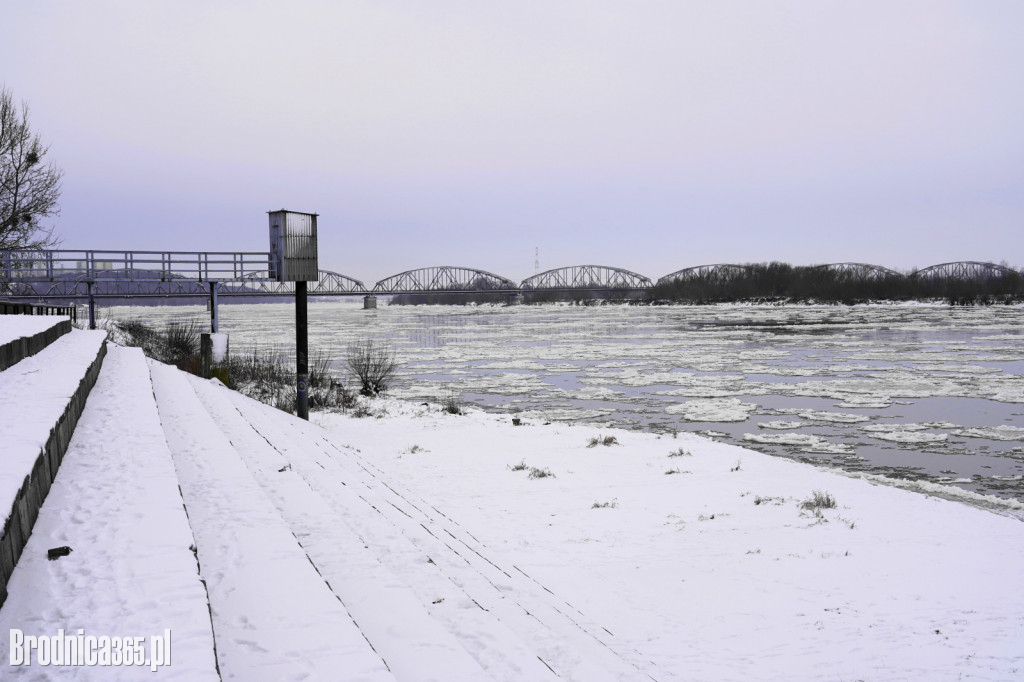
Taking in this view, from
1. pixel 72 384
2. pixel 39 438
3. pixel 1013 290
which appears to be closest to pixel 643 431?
pixel 72 384

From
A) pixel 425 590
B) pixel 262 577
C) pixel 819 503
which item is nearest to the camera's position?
pixel 262 577

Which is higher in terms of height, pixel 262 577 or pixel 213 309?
pixel 213 309

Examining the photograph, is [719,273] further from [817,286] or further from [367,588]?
[367,588]

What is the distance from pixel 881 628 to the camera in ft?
14.7

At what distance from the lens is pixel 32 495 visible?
2.79m

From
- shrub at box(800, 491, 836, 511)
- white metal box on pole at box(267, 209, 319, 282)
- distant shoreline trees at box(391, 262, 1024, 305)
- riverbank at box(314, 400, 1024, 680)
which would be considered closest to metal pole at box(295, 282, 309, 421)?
white metal box on pole at box(267, 209, 319, 282)

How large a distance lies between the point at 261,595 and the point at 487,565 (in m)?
2.56

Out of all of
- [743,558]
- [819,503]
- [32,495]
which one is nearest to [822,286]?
[819,503]

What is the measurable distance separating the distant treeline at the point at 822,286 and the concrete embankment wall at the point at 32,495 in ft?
339

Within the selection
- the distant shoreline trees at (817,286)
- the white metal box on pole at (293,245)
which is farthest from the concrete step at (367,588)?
the distant shoreline trees at (817,286)

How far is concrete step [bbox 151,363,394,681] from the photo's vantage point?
2414mm

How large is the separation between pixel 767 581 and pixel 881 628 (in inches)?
35.7

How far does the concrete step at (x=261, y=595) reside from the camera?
241 cm

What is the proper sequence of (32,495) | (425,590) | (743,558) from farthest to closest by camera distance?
(743,558)
(425,590)
(32,495)
